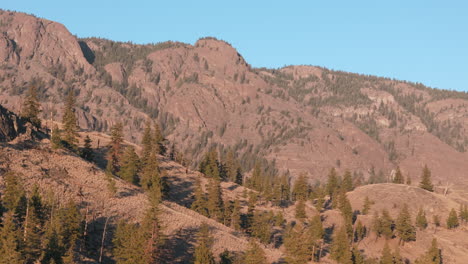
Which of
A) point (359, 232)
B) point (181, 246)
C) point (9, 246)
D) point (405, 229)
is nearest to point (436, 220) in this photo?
point (405, 229)

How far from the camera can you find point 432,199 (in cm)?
18250

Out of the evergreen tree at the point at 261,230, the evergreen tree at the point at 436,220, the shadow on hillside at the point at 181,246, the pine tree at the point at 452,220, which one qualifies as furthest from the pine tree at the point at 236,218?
the pine tree at the point at 452,220

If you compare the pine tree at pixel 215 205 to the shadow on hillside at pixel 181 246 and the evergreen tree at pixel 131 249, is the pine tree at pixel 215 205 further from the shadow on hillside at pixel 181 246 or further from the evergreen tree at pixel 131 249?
the evergreen tree at pixel 131 249

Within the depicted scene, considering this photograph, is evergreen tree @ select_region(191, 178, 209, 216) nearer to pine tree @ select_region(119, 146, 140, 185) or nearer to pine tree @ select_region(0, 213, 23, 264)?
pine tree @ select_region(119, 146, 140, 185)

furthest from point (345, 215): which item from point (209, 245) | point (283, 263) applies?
point (209, 245)

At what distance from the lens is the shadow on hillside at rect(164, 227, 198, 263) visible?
82.2m

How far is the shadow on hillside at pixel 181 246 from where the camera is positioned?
270ft

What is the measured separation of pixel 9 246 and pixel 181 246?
35.3 m

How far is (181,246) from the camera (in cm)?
8750

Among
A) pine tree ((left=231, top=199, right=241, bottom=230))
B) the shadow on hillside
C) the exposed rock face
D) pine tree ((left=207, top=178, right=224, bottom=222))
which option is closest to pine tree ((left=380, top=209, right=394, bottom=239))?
pine tree ((left=231, top=199, right=241, bottom=230))

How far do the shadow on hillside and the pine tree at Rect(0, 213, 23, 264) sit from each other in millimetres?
24542

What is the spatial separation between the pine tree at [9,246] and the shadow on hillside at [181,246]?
2454 cm

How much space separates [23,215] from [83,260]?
10682 millimetres

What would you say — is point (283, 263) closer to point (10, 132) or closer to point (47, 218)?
point (47, 218)
